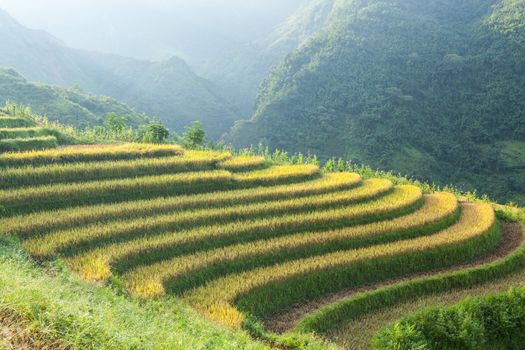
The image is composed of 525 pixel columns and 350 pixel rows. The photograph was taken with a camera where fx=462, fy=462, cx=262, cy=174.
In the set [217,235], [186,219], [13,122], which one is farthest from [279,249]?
[13,122]

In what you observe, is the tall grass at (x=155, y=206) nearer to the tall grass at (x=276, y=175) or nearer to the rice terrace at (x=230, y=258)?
the rice terrace at (x=230, y=258)

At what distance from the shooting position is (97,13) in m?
154

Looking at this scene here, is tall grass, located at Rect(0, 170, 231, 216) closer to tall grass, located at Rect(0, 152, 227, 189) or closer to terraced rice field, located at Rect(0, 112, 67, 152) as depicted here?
tall grass, located at Rect(0, 152, 227, 189)

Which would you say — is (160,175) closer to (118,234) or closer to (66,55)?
(118,234)

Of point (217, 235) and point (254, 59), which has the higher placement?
point (254, 59)

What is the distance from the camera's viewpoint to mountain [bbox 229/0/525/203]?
49369 mm

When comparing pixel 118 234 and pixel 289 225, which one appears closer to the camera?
pixel 118 234

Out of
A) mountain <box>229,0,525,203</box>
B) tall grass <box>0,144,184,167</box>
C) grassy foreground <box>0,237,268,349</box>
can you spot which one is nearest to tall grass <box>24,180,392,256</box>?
grassy foreground <box>0,237,268,349</box>

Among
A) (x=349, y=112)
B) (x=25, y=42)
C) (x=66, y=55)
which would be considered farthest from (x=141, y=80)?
(x=349, y=112)

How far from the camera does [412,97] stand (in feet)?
191

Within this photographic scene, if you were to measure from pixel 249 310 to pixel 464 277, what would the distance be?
228 inches

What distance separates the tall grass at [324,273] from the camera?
30.5ft

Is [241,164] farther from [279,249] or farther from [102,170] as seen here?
[279,249]

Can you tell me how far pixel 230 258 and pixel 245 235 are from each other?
1385 millimetres
